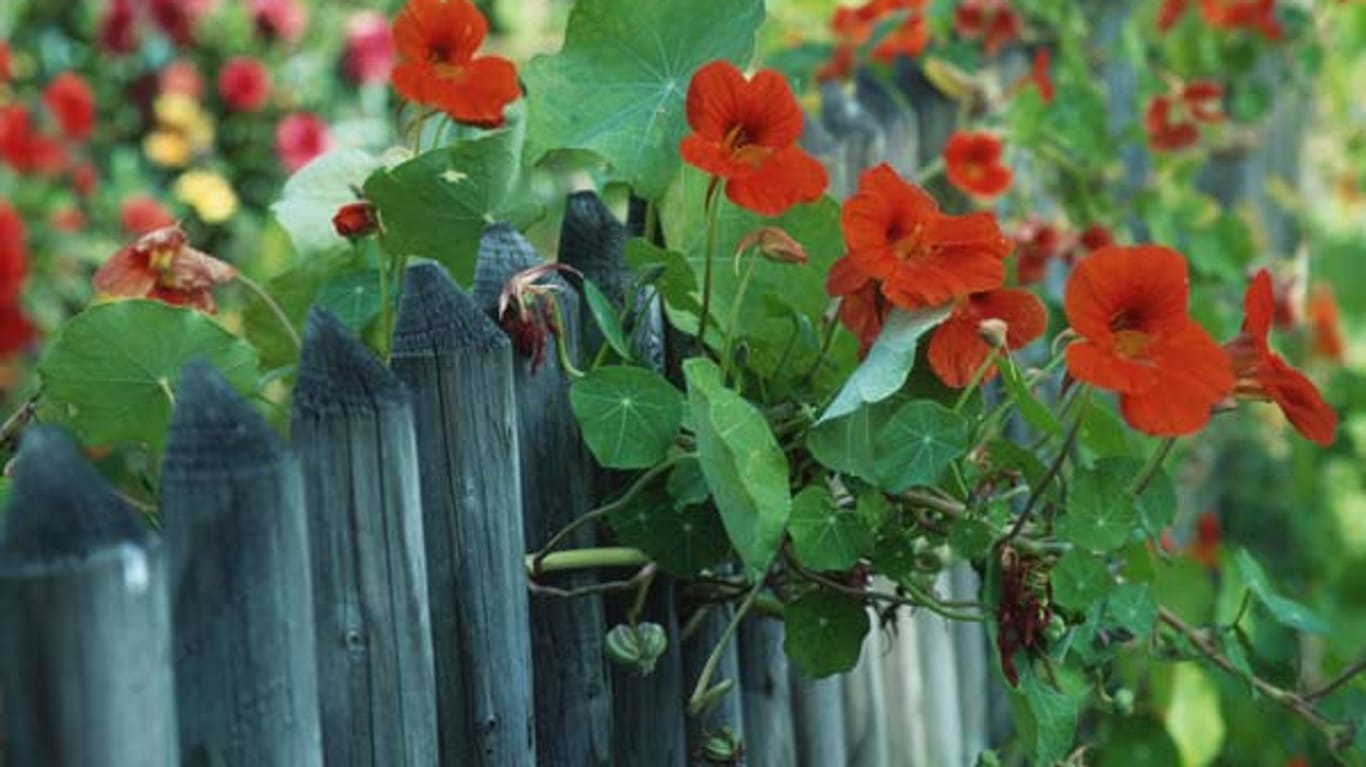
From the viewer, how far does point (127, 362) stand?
1.51 m

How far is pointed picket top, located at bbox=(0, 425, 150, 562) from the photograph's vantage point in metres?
1.00

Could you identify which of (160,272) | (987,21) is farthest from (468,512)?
(987,21)

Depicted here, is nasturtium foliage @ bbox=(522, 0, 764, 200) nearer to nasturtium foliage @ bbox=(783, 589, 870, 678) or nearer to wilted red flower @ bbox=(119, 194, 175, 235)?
nasturtium foliage @ bbox=(783, 589, 870, 678)

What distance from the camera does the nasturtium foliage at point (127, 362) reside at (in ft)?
4.86

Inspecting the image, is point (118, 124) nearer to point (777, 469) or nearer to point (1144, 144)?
point (1144, 144)

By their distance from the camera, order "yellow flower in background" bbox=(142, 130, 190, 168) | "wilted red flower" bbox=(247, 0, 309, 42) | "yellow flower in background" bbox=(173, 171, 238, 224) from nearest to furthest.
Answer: "yellow flower in background" bbox=(173, 171, 238, 224) < "yellow flower in background" bbox=(142, 130, 190, 168) < "wilted red flower" bbox=(247, 0, 309, 42)

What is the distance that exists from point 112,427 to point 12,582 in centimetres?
57

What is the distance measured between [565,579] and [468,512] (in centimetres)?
18

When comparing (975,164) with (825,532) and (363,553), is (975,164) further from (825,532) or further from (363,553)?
(363,553)

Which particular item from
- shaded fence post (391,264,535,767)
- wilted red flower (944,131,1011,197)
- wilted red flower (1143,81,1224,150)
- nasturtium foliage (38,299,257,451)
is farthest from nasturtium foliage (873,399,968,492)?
wilted red flower (1143,81,1224,150)

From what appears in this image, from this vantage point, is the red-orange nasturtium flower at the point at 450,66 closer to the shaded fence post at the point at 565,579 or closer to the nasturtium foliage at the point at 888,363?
the shaded fence post at the point at 565,579

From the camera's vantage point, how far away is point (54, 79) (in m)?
4.86

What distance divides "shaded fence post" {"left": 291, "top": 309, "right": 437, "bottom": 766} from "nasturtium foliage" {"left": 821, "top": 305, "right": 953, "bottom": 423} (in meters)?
0.34

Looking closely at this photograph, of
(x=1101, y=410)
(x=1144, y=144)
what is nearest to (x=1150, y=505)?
(x=1101, y=410)
